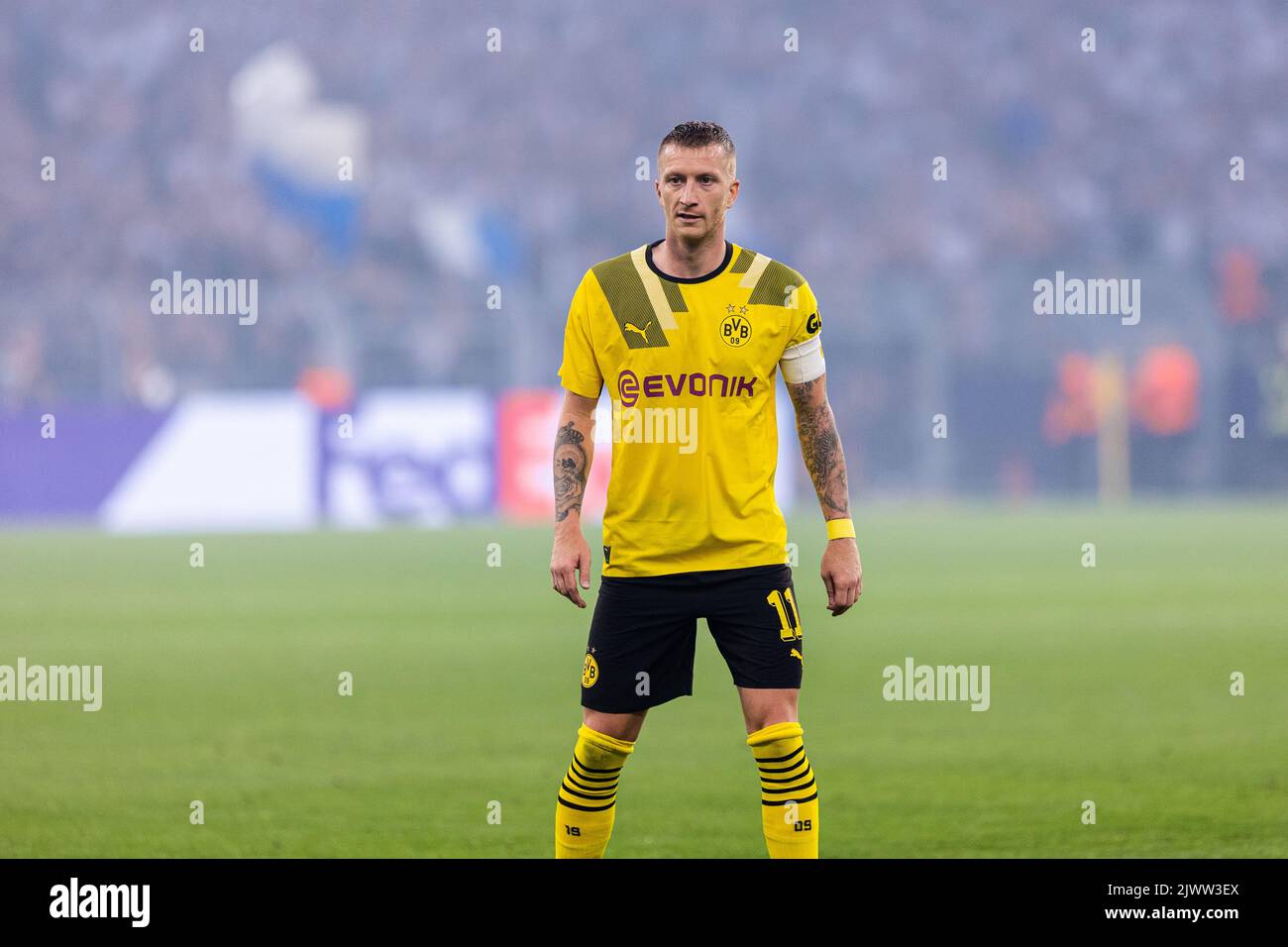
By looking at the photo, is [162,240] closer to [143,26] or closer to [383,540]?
[143,26]

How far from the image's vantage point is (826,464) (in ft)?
18.2

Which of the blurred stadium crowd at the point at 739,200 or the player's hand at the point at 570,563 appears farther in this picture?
the blurred stadium crowd at the point at 739,200

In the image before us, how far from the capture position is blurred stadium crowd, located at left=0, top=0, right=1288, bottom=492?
42.2 m

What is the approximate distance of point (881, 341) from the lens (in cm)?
4403

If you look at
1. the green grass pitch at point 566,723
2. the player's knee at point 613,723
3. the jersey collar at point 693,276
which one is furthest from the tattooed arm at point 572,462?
the green grass pitch at point 566,723

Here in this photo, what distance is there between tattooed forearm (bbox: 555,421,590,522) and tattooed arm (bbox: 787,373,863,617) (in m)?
0.62

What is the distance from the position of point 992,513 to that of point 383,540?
579 inches

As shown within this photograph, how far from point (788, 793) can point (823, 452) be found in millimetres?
999

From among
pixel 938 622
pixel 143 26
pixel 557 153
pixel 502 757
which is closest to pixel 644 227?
pixel 557 153

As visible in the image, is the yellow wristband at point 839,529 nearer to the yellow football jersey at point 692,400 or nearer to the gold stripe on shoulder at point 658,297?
the yellow football jersey at point 692,400

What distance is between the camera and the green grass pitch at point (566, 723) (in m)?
7.01

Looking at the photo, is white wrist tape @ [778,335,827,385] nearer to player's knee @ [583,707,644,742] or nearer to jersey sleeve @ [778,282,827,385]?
jersey sleeve @ [778,282,827,385]

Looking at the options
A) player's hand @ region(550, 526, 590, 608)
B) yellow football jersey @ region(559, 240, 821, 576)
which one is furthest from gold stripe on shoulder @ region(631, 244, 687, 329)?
player's hand @ region(550, 526, 590, 608)

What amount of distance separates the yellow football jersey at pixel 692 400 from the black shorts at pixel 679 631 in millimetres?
55
